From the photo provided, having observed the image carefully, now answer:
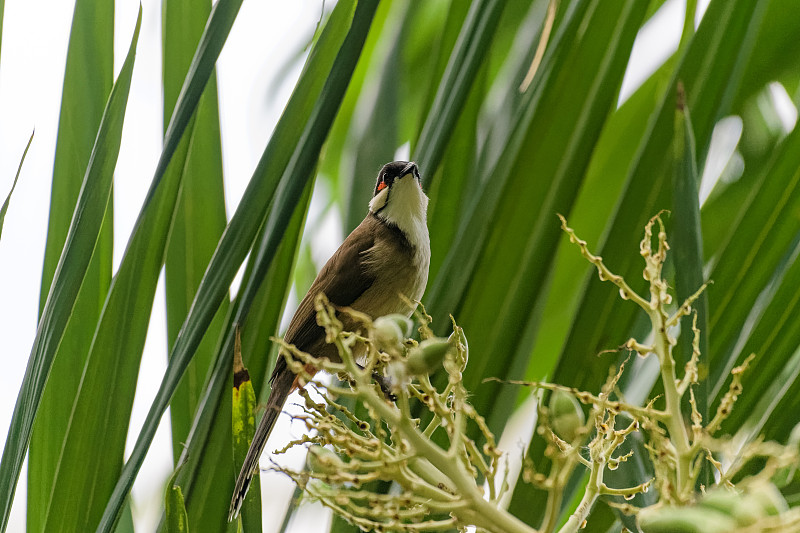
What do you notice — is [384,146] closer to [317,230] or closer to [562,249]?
[317,230]

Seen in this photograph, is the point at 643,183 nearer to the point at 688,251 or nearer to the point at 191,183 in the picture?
the point at 688,251

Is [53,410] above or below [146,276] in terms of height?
below

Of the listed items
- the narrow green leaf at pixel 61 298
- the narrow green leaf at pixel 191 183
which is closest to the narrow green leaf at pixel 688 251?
the narrow green leaf at pixel 61 298

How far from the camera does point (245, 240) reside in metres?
0.93

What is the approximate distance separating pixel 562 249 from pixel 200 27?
77 centimetres

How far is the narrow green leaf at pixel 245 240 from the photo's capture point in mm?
894

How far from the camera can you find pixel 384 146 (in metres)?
1.55

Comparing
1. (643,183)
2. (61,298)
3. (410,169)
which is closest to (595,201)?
(643,183)

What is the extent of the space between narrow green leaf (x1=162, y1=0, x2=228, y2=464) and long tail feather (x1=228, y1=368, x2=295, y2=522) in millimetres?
238

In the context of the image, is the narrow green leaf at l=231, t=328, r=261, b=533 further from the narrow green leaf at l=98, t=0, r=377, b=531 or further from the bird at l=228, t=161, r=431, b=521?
the bird at l=228, t=161, r=431, b=521

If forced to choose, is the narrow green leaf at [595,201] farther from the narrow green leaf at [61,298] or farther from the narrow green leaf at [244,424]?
the narrow green leaf at [61,298]

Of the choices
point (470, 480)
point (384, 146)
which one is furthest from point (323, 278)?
point (470, 480)

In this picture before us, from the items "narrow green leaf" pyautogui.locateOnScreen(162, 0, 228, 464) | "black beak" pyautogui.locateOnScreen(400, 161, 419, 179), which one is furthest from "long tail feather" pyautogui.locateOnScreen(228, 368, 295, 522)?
"black beak" pyautogui.locateOnScreen(400, 161, 419, 179)

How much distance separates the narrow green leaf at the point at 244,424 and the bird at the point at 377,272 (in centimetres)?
74
